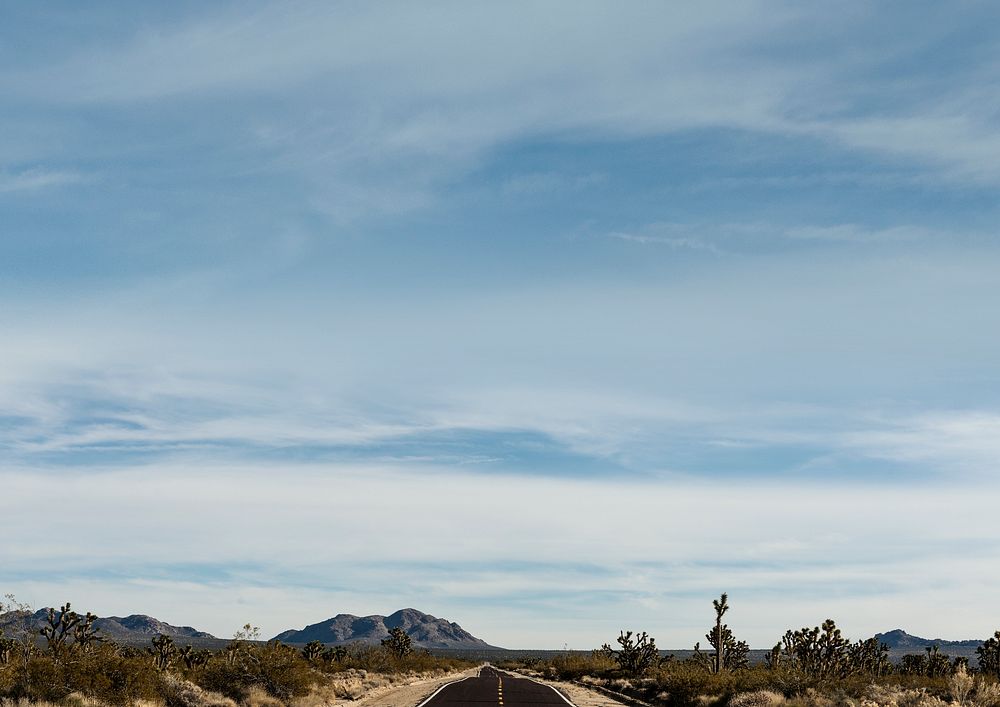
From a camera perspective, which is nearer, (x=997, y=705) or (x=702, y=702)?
(x=997, y=705)

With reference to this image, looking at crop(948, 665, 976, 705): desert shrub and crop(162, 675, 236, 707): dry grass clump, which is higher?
crop(948, 665, 976, 705): desert shrub

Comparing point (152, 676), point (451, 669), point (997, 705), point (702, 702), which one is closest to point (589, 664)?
point (451, 669)

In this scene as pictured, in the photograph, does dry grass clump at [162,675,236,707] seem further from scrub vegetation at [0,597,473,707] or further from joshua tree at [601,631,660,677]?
joshua tree at [601,631,660,677]

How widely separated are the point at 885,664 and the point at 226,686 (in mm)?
67502

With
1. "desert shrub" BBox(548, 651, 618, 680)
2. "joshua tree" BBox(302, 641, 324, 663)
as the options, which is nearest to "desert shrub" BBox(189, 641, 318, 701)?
"joshua tree" BBox(302, 641, 324, 663)

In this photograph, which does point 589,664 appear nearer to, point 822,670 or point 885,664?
point 885,664

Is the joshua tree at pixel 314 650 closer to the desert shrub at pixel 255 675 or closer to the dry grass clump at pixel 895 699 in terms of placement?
the desert shrub at pixel 255 675

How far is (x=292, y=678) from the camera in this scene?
1453 inches

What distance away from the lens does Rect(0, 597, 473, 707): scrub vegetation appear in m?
28.3

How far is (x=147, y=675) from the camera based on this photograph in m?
30.3

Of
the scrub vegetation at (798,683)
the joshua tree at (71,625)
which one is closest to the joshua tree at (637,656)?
the scrub vegetation at (798,683)

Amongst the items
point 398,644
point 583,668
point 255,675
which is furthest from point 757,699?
point 398,644

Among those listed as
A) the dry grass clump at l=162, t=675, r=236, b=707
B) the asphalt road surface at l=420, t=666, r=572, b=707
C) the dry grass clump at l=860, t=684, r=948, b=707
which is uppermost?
the dry grass clump at l=860, t=684, r=948, b=707

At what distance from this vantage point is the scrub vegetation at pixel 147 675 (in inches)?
1115
